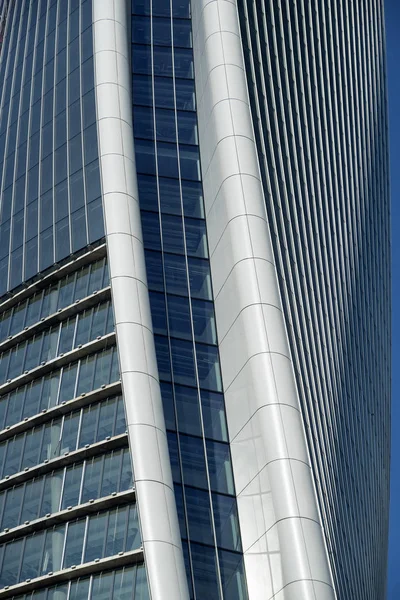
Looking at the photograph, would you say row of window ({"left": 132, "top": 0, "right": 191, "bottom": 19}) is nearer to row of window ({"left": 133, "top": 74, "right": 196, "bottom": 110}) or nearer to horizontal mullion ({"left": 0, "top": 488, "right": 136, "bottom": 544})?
row of window ({"left": 133, "top": 74, "right": 196, "bottom": 110})

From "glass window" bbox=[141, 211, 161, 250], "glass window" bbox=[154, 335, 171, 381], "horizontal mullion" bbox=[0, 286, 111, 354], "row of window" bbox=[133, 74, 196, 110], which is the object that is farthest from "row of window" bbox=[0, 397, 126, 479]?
"row of window" bbox=[133, 74, 196, 110]

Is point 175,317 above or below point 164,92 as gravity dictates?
below

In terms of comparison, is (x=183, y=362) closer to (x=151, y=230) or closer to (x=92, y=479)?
(x=92, y=479)

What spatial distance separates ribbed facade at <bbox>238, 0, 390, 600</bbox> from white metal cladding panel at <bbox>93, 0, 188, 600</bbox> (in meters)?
5.65

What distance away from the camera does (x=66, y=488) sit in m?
38.7

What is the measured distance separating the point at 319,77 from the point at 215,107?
20012mm

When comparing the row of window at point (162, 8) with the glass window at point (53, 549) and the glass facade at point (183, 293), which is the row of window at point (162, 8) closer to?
the glass facade at point (183, 293)

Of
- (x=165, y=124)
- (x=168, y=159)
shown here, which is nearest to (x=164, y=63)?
(x=165, y=124)

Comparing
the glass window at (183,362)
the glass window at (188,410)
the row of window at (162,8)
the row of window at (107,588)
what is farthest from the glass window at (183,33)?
the row of window at (107,588)

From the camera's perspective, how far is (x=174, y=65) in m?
48.9

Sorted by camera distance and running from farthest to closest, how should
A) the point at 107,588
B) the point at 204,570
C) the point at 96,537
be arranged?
the point at 96,537 < the point at 107,588 < the point at 204,570

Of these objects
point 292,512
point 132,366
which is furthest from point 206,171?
point 292,512

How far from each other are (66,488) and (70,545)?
2531 millimetres

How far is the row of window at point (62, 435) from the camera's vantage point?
38.2 m
